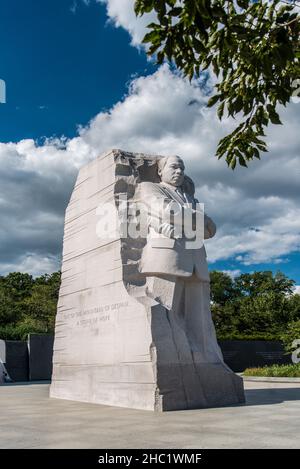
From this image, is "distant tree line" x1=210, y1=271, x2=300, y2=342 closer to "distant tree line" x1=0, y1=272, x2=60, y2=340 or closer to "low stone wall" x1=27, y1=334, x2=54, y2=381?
"distant tree line" x1=0, y1=272, x2=60, y2=340

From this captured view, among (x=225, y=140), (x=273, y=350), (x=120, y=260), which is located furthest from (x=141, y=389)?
(x=273, y=350)

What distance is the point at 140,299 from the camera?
359 inches

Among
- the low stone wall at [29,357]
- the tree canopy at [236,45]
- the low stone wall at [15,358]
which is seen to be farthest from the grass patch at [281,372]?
the tree canopy at [236,45]

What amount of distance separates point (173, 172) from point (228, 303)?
35071 mm

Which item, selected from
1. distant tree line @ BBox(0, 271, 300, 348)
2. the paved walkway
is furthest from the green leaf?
distant tree line @ BBox(0, 271, 300, 348)

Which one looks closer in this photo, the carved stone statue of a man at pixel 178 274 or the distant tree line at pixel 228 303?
the carved stone statue of a man at pixel 178 274

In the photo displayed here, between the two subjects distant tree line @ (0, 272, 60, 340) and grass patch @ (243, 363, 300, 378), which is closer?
grass patch @ (243, 363, 300, 378)

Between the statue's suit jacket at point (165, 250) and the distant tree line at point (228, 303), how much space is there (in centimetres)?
1767

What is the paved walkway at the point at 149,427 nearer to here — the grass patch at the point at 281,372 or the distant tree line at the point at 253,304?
the grass patch at the point at 281,372

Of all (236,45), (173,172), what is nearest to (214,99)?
(236,45)

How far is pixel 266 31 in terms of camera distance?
4.32m

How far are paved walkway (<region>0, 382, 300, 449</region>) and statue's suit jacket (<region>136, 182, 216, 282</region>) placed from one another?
241 cm

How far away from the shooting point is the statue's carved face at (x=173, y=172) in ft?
33.8

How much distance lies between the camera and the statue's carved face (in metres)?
10.3
